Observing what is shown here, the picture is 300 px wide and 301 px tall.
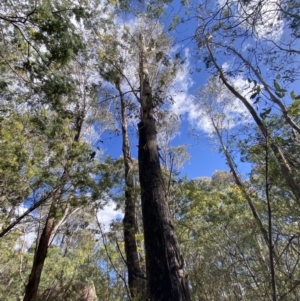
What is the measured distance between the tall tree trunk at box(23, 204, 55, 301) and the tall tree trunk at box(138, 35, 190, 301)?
371 centimetres

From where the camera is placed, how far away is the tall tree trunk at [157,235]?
205cm

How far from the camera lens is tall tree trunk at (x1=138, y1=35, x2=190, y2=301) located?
2.05 m

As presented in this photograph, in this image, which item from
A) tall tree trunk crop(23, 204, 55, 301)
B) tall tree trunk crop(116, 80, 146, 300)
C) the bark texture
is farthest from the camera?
tall tree trunk crop(23, 204, 55, 301)

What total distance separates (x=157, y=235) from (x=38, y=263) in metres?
4.35

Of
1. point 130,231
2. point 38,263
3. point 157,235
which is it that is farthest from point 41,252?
point 157,235

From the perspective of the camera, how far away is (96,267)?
8.46 metres

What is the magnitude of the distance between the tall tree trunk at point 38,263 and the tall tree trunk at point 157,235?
3715 mm

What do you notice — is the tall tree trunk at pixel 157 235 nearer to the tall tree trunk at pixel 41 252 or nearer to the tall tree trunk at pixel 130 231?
the tall tree trunk at pixel 130 231

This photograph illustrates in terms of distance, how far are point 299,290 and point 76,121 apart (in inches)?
267

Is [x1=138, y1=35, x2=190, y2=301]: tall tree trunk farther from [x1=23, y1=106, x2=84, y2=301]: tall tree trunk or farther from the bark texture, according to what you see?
[x1=23, y1=106, x2=84, y2=301]: tall tree trunk

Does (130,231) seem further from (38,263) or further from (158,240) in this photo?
(158,240)

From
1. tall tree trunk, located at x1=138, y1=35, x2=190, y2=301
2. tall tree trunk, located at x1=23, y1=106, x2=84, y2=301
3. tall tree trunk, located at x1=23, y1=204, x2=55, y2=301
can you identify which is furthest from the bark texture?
tall tree trunk, located at x1=23, y1=204, x2=55, y2=301

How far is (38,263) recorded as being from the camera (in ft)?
17.9

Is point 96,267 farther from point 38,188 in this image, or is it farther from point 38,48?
point 38,48
